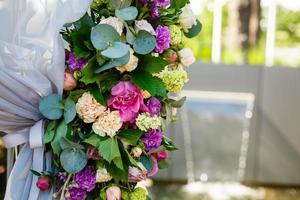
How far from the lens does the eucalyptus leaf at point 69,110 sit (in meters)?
1.47

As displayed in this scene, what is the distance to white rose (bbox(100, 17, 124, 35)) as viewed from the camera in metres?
1.43

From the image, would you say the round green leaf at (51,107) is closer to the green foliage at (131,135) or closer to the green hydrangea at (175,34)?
the green foliage at (131,135)

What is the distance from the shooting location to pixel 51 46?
4.88ft

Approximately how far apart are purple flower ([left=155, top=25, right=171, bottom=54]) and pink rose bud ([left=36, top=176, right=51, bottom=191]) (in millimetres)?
510

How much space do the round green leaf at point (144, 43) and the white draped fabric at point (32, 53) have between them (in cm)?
18

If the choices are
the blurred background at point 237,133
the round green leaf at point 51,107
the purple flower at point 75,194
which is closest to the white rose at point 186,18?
the round green leaf at point 51,107

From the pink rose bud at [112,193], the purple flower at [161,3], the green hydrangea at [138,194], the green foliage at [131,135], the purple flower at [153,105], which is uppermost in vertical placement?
the purple flower at [161,3]

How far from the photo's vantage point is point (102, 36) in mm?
1413

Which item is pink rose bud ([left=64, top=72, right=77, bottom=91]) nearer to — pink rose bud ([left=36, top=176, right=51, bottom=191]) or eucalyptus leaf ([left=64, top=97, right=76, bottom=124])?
eucalyptus leaf ([left=64, top=97, right=76, bottom=124])

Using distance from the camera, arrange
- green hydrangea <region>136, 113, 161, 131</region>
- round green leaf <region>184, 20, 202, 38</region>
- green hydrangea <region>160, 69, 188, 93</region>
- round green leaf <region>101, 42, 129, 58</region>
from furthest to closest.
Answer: round green leaf <region>184, 20, 202, 38</region> < green hydrangea <region>160, 69, 188, 93</region> < green hydrangea <region>136, 113, 161, 131</region> < round green leaf <region>101, 42, 129, 58</region>

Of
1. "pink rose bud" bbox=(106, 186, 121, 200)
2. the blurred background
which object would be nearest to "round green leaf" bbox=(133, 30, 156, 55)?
"pink rose bud" bbox=(106, 186, 121, 200)

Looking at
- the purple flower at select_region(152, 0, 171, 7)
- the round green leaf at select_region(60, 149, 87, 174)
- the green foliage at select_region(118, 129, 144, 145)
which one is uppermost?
the purple flower at select_region(152, 0, 171, 7)

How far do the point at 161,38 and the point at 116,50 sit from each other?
7.1 inches

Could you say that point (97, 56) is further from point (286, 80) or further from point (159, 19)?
point (286, 80)
